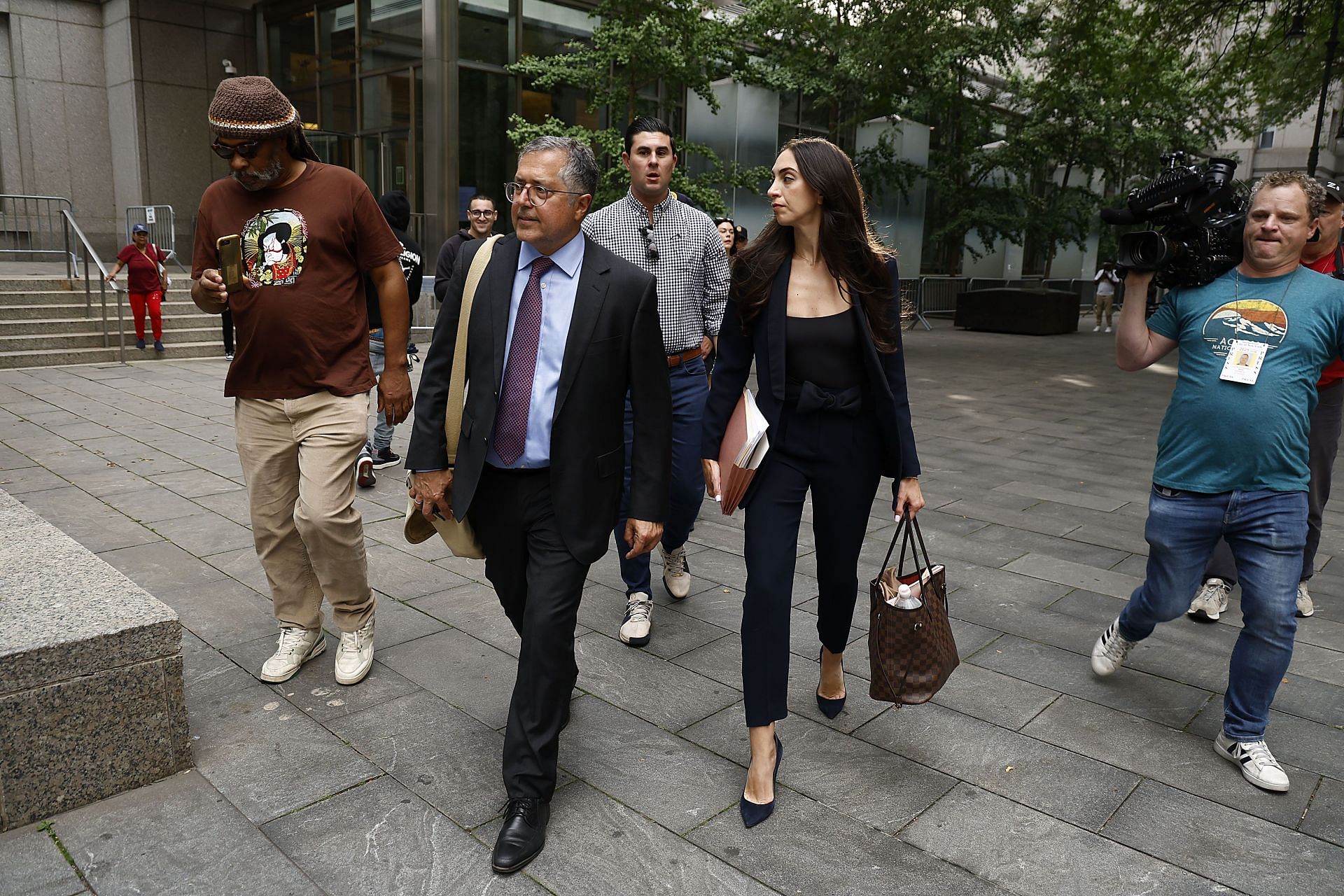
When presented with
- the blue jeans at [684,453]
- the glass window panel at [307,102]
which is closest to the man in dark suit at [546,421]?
the blue jeans at [684,453]

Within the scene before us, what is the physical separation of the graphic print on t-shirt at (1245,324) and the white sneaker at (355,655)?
3215 millimetres

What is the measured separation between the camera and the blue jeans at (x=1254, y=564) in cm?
332

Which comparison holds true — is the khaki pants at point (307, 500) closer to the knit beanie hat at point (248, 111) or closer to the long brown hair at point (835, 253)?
the knit beanie hat at point (248, 111)

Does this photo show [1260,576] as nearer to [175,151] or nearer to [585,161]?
[585,161]

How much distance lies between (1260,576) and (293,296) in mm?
3422

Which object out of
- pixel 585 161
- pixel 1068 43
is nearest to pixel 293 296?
pixel 585 161

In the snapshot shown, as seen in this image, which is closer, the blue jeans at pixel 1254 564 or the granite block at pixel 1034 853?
the granite block at pixel 1034 853

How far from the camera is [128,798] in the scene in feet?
9.91

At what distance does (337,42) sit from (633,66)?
768cm

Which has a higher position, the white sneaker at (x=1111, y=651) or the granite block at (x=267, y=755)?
the white sneaker at (x=1111, y=651)

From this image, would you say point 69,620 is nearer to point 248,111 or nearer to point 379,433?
point 248,111

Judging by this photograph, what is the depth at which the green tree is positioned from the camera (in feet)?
47.8

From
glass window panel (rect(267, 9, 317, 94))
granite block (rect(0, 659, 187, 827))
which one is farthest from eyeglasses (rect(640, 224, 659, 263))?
glass window panel (rect(267, 9, 317, 94))

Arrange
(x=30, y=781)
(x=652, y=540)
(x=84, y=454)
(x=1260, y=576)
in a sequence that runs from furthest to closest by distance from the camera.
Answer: (x=84, y=454) → (x=1260, y=576) → (x=652, y=540) → (x=30, y=781)
